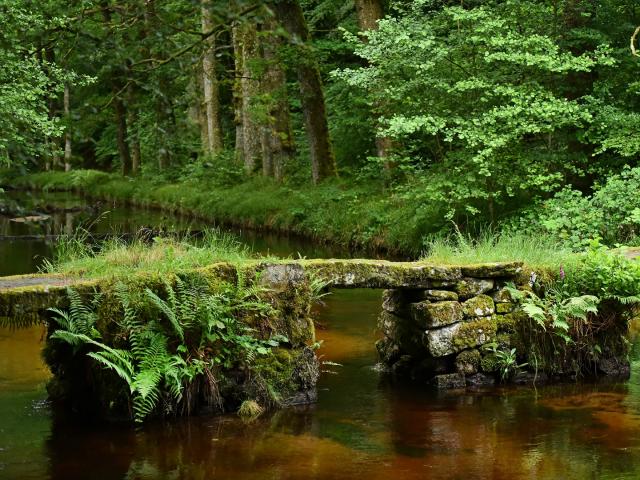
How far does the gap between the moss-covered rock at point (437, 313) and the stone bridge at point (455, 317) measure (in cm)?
1

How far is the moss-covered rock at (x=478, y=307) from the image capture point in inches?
369

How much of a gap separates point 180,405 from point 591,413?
403 cm

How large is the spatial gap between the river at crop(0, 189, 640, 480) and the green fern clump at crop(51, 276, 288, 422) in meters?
0.36

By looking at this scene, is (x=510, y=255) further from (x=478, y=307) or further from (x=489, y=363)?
(x=489, y=363)

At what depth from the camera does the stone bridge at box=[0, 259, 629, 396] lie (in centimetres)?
901

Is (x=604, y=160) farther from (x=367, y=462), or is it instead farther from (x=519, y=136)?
(x=367, y=462)

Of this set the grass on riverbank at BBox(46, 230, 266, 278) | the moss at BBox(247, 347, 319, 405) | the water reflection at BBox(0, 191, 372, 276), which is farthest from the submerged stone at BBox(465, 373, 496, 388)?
the water reflection at BBox(0, 191, 372, 276)

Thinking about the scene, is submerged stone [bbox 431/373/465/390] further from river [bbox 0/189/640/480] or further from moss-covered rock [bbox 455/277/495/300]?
moss-covered rock [bbox 455/277/495/300]

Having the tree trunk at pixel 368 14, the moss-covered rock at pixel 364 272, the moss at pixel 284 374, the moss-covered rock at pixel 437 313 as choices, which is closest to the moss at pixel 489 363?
the moss-covered rock at pixel 437 313

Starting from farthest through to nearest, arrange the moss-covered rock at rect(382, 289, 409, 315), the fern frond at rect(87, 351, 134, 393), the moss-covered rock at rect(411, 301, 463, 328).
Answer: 1. the moss-covered rock at rect(382, 289, 409, 315)
2. the moss-covered rock at rect(411, 301, 463, 328)
3. the fern frond at rect(87, 351, 134, 393)

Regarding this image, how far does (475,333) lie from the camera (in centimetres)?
937

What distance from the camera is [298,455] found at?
284 inches

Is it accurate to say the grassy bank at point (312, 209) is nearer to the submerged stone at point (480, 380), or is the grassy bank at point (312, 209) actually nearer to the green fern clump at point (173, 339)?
the submerged stone at point (480, 380)

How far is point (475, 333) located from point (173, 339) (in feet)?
11.2
